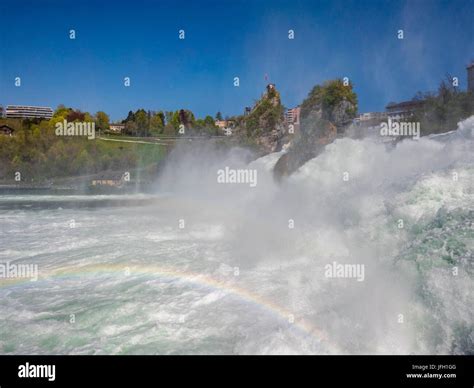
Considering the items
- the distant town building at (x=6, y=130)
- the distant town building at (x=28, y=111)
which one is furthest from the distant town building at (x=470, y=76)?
the distant town building at (x=28, y=111)

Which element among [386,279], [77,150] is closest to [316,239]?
[386,279]

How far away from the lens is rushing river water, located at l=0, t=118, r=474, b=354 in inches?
252

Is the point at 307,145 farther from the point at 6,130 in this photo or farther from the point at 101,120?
the point at 101,120

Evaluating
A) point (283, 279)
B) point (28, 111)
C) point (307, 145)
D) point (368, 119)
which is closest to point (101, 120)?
point (28, 111)

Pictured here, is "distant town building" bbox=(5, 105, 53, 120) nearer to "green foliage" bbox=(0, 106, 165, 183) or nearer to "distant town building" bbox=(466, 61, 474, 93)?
"green foliage" bbox=(0, 106, 165, 183)

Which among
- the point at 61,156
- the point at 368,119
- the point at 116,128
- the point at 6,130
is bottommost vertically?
the point at 61,156

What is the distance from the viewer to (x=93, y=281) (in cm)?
1020

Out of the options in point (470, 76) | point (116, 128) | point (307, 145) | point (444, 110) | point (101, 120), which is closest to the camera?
point (307, 145)

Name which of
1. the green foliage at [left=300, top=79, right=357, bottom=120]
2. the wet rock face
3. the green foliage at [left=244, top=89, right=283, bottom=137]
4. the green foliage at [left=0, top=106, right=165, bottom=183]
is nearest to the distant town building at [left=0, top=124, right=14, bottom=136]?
the green foliage at [left=0, top=106, right=165, bottom=183]

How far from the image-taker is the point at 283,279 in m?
9.95

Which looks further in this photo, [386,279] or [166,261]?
[166,261]

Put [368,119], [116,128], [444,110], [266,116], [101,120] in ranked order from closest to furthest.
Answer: [444,110] → [368,119] → [266,116] → [101,120] → [116,128]
